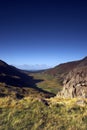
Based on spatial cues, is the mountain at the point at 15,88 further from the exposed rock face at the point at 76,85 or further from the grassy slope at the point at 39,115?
→ the grassy slope at the point at 39,115

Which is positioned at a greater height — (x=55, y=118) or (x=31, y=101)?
(x=31, y=101)

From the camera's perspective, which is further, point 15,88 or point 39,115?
point 15,88

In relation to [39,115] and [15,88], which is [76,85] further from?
[15,88]

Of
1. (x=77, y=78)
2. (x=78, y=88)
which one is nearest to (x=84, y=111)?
(x=78, y=88)

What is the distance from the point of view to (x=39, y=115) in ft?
79.9

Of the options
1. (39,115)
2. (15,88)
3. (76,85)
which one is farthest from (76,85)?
(15,88)

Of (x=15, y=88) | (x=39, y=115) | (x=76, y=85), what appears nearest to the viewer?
(x=39, y=115)

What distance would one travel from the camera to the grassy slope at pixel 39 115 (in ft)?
73.9

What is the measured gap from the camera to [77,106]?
2739 cm

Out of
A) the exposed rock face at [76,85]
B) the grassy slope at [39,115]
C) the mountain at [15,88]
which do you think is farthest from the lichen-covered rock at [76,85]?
the grassy slope at [39,115]

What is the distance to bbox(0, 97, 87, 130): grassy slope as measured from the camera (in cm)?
2253

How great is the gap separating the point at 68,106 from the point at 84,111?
1982 millimetres

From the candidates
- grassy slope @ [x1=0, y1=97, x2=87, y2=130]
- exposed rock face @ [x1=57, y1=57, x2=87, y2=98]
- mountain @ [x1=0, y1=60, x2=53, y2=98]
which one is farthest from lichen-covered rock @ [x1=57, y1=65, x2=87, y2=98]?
grassy slope @ [x1=0, y1=97, x2=87, y2=130]

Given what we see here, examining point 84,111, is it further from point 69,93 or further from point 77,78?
point 77,78
